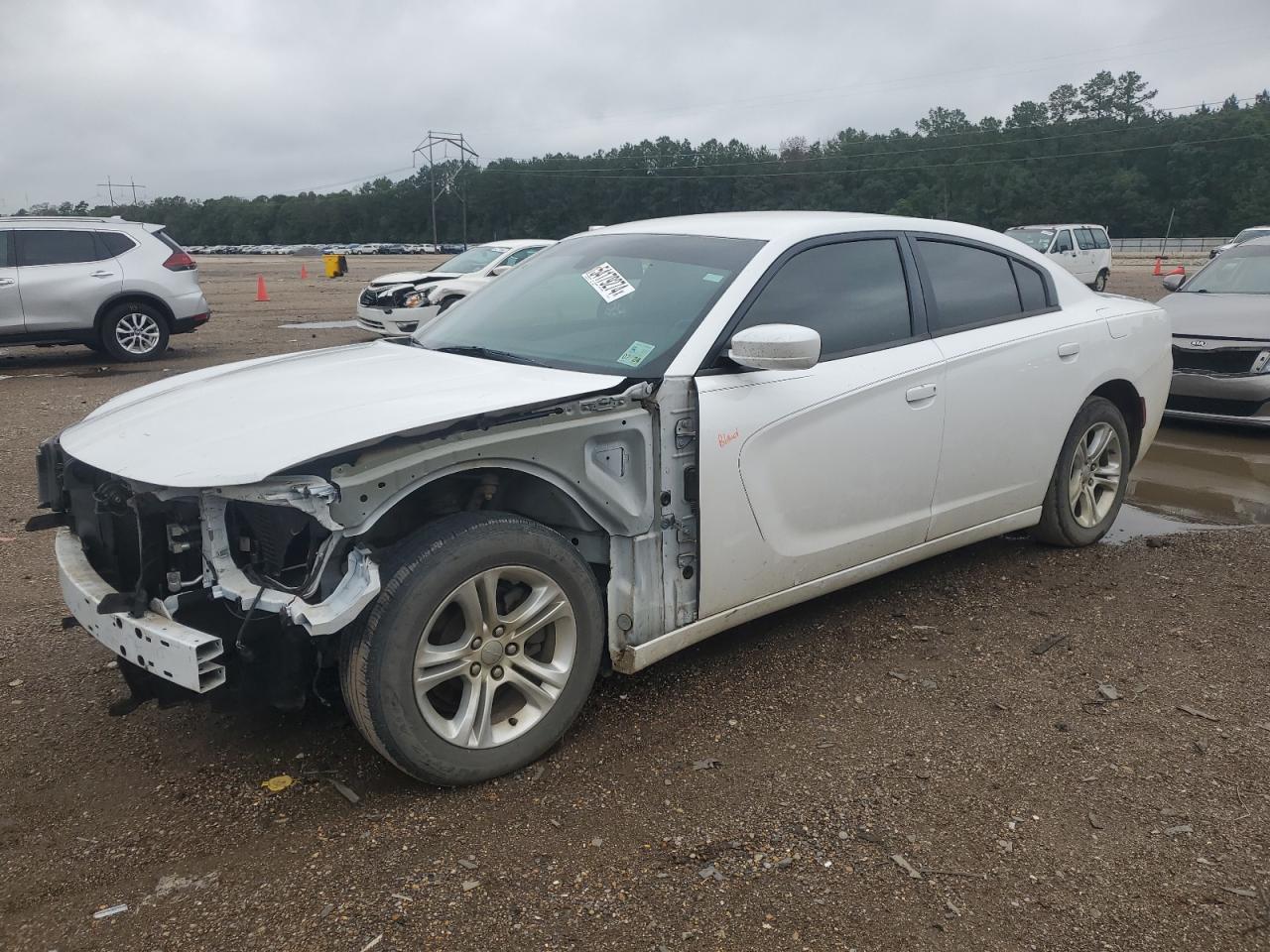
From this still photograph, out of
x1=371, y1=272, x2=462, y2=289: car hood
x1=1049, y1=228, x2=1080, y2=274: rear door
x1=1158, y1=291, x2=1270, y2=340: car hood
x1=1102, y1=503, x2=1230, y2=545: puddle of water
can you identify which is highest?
x1=1049, y1=228, x2=1080, y2=274: rear door

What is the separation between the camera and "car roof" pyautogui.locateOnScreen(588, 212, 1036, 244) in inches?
155

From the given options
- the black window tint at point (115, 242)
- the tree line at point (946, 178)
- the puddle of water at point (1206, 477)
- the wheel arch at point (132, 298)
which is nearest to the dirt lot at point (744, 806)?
the puddle of water at point (1206, 477)

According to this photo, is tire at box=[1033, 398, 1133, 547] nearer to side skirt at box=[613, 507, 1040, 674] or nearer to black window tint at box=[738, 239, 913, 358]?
side skirt at box=[613, 507, 1040, 674]

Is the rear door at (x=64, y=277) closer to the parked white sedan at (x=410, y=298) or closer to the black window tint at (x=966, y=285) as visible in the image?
the parked white sedan at (x=410, y=298)

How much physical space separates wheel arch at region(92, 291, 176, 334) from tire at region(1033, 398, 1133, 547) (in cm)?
1091

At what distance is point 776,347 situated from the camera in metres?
3.24

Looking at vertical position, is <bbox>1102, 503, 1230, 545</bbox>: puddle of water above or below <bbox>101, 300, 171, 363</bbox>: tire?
below

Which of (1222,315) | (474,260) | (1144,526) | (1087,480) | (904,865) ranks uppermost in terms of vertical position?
(474,260)

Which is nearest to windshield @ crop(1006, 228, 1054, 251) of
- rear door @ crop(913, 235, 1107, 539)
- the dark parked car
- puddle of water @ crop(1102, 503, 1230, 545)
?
the dark parked car

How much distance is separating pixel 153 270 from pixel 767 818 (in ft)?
38.9

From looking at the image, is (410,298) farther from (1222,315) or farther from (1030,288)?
(1030,288)

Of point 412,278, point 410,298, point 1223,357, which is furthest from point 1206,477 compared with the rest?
point 412,278

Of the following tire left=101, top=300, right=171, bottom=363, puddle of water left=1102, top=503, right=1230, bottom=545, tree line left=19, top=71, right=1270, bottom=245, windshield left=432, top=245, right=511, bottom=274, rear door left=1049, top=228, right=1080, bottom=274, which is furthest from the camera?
tree line left=19, top=71, right=1270, bottom=245

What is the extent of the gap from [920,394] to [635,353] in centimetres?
123
